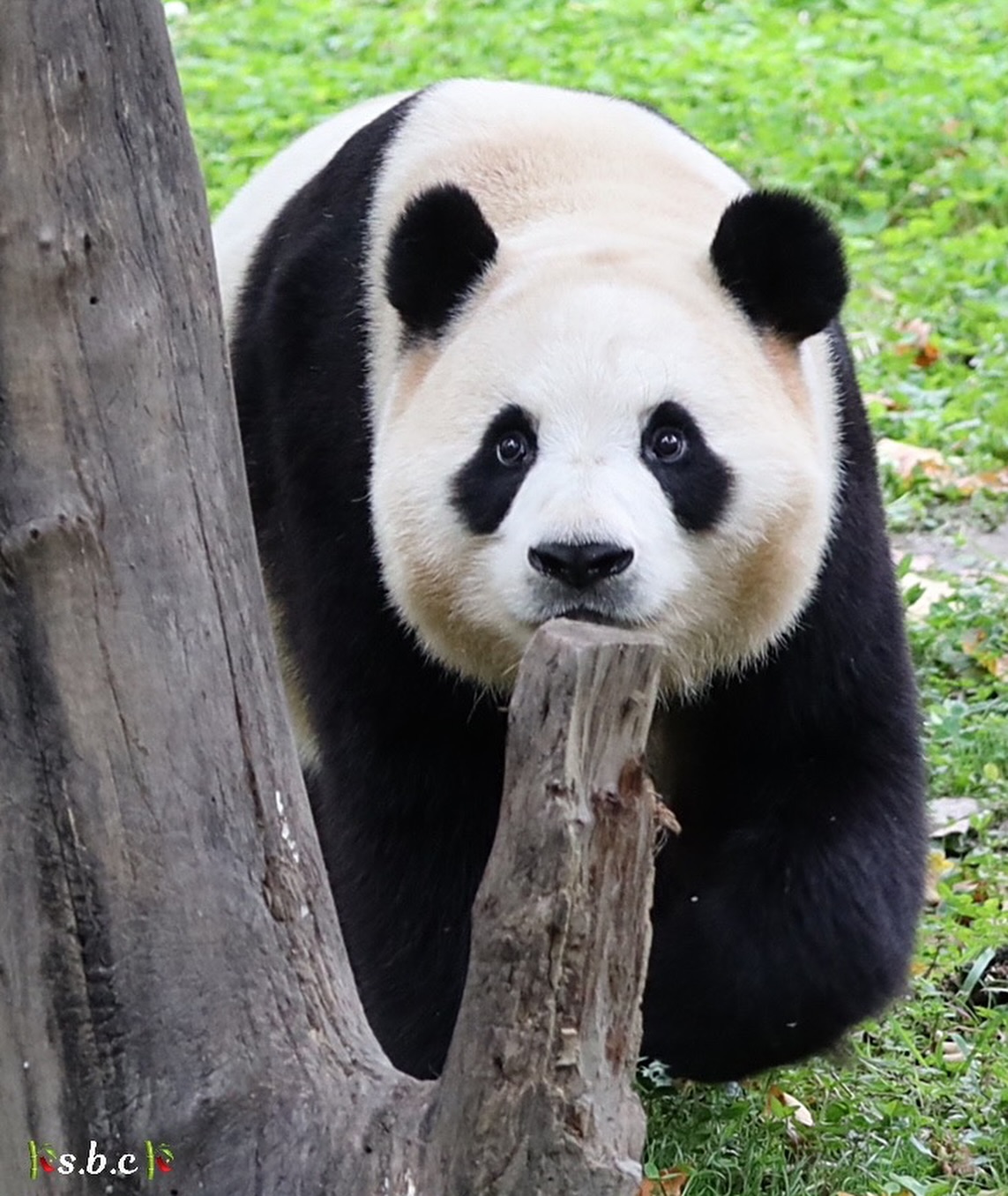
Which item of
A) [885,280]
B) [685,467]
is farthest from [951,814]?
[885,280]

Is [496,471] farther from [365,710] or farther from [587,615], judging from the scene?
[365,710]

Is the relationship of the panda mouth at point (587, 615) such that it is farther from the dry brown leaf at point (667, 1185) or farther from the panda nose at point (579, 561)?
Answer: the dry brown leaf at point (667, 1185)

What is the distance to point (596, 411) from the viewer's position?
365 centimetres

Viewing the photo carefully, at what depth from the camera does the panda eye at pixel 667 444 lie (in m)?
3.69

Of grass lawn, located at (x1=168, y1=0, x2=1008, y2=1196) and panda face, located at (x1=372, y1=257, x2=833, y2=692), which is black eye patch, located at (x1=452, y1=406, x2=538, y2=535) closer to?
panda face, located at (x1=372, y1=257, x2=833, y2=692)

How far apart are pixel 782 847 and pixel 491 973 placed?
67.1 inches

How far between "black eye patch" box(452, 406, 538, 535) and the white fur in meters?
0.03

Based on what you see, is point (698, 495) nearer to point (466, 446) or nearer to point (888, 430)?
point (466, 446)

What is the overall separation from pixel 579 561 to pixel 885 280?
18.2 feet

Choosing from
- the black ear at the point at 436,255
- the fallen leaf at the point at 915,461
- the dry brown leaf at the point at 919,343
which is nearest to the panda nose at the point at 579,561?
the black ear at the point at 436,255

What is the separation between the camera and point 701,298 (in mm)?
3912

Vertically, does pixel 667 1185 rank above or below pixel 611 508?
below

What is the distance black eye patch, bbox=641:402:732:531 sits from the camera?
3688 millimetres

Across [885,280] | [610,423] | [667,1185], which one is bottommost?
[667,1185]
